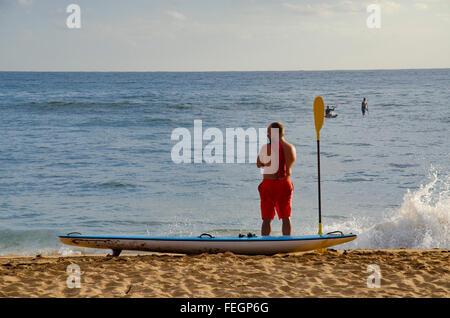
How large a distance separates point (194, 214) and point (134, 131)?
45.6 ft

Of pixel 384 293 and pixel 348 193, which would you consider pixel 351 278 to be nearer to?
pixel 384 293

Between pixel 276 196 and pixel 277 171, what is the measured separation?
1.15ft

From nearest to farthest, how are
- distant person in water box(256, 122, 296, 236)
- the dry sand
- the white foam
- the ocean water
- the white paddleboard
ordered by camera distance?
1. the dry sand
2. distant person in water box(256, 122, 296, 236)
3. the white paddleboard
4. the white foam
5. the ocean water

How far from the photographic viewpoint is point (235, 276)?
565 centimetres

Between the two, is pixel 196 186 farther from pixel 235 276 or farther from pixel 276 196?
pixel 235 276

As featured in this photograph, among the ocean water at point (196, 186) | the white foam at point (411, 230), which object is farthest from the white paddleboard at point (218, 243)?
the white foam at point (411, 230)

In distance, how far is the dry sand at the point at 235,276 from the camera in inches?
201

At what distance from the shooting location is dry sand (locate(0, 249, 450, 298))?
5.11 m

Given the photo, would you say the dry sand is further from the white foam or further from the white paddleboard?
the white foam

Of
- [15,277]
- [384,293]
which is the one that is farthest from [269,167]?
[15,277]

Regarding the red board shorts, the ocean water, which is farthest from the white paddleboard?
the ocean water

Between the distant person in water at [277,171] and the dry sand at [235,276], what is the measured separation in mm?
707

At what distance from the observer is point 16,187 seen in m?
12.6

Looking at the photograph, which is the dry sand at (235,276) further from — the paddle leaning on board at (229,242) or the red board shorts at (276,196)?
the red board shorts at (276,196)
